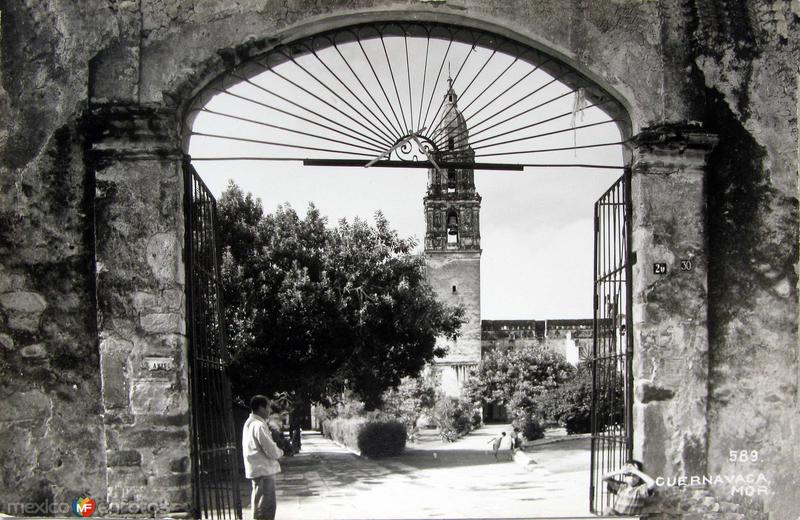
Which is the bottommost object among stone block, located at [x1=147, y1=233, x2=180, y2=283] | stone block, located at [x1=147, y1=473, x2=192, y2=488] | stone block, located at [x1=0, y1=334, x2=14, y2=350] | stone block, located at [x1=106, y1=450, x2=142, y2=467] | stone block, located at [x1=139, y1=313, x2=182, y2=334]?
stone block, located at [x1=147, y1=473, x2=192, y2=488]

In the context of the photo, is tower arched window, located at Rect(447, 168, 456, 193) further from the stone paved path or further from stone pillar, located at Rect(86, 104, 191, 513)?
stone pillar, located at Rect(86, 104, 191, 513)

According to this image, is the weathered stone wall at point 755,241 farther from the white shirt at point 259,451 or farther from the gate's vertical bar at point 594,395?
the white shirt at point 259,451

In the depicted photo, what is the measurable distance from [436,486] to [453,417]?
1603 centimetres

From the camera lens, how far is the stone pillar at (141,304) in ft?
19.4

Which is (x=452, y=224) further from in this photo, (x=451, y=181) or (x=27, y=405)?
(x=27, y=405)

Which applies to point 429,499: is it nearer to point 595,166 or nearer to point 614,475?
point 614,475

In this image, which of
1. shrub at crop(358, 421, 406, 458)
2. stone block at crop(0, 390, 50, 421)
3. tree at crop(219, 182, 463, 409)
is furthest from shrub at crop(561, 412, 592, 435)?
stone block at crop(0, 390, 50, 421)

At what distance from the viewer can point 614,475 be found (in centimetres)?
651

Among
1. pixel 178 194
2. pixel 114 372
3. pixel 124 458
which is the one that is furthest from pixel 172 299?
pixel 124 458

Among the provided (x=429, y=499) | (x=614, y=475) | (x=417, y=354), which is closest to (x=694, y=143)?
(x=614, y=475)

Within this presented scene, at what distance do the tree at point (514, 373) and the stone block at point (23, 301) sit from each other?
27.4 meters

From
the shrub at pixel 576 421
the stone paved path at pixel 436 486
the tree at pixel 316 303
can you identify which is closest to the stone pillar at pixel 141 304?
the stone paved path at pixel 436 486

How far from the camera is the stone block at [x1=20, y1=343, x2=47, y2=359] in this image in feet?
19.5

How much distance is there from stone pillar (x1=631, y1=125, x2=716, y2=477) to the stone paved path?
1.46 meters
